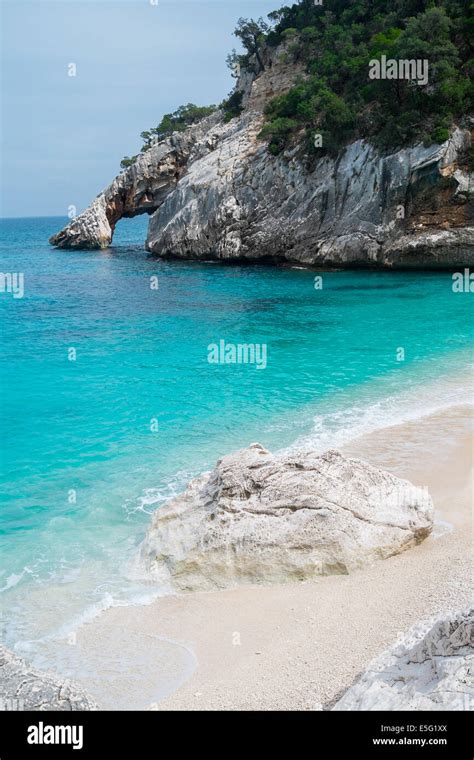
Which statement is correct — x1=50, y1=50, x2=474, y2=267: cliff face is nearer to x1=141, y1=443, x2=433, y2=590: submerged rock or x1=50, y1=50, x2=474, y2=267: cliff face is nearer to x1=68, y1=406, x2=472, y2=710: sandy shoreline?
x1=141, y1=443, x2=433, y2=590: submerged rock

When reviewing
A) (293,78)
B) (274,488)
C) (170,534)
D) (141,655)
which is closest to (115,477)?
(170,534)

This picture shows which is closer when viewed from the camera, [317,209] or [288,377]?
[288,377]

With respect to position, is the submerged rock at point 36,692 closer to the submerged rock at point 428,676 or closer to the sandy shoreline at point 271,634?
the sandy shoreline at point 271,634

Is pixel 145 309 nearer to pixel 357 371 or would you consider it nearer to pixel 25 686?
pixel 357 371

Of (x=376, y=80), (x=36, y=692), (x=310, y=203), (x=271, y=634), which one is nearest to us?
(x=36, y=692)

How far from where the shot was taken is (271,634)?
768 centimetres

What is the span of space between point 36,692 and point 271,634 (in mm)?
3548

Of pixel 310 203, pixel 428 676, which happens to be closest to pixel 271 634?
pixel 428 676

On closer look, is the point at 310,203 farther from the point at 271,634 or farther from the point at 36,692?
the point at 36,692

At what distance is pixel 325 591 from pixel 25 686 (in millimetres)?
4587

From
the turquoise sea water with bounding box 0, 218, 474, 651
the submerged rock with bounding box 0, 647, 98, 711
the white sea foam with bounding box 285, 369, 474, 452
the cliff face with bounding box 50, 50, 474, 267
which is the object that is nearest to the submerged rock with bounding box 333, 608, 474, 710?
the submerged rock with bounding box 0, 647, 98, 711

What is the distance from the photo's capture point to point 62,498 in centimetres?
1243

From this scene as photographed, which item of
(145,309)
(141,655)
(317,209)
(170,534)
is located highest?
(317,209)

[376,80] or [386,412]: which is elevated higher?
[376,80]
